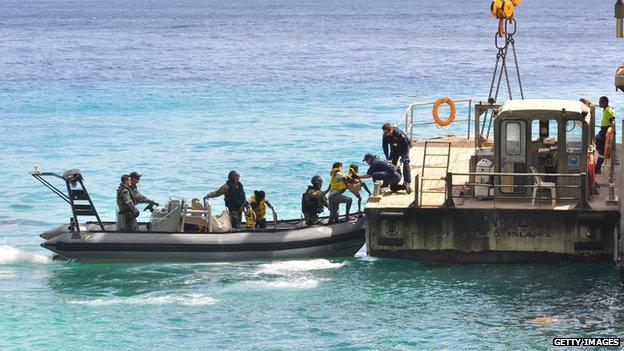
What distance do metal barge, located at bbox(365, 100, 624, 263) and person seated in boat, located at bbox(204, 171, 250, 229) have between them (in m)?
2.84

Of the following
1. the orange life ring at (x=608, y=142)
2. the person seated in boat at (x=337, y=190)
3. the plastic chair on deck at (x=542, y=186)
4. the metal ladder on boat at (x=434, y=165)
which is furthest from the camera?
the orange life ring at (x=608, y=142)

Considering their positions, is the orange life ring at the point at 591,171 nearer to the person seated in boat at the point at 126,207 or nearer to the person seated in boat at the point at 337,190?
the person seated in boat at the point at 337,190

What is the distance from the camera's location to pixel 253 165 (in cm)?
4203

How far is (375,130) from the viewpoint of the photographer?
167ft

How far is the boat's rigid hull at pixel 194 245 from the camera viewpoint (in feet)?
79.4

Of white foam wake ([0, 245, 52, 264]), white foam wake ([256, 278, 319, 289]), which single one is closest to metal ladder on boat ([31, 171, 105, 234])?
white foam wake ([0, 245, 52, 264])

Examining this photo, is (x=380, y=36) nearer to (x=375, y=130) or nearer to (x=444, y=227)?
(x=375, y=130)

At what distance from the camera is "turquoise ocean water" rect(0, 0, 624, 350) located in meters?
21.5

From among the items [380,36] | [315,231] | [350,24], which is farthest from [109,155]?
[350,24]

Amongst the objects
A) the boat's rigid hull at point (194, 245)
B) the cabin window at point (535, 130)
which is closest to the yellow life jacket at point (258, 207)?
the boat's rigid hull at point (194, 245)

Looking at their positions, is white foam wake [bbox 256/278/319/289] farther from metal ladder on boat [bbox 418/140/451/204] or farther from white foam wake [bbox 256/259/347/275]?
metal ladder on boat [bbox 418/140/451/204]

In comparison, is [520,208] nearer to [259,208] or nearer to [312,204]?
[312,204]

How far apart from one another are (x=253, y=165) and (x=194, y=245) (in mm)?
17902

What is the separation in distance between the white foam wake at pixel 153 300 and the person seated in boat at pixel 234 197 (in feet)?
7.91
